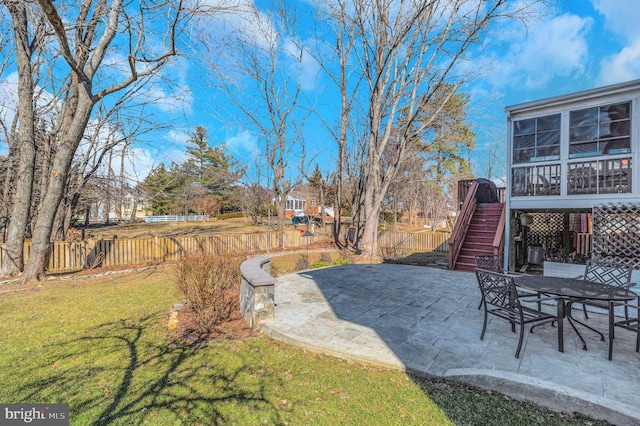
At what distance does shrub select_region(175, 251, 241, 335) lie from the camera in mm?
3935

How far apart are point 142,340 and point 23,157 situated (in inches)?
266

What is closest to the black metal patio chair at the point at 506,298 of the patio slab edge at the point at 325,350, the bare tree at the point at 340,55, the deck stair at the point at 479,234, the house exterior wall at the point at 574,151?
the patio slab edge at the point at 325,350

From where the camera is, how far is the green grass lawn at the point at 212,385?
2.18 metres

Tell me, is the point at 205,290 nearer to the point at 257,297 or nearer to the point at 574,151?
the point at 257,297

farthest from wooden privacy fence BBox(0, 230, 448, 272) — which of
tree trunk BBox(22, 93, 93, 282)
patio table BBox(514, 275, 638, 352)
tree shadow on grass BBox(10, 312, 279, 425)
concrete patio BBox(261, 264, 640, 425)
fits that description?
patio table BBox(514, 275, 638, 352)

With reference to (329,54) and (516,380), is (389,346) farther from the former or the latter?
(329,54)

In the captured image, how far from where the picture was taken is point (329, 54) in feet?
40.6

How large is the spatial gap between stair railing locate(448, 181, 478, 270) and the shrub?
6.35m

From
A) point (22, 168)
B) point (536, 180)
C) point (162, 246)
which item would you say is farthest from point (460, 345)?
point (162, 246)

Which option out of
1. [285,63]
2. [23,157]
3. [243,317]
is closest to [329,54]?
[285,63]

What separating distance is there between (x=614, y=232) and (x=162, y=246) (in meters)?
13.1

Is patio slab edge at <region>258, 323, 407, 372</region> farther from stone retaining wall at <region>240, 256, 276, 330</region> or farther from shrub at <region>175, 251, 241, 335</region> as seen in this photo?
shrub at <region>175, 251, 241, 335</region>

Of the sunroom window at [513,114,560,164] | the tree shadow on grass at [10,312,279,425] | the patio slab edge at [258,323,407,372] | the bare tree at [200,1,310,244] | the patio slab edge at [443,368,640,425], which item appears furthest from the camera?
the bare tree at [200,1,310,244]

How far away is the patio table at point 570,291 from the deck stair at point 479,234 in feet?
14.4
